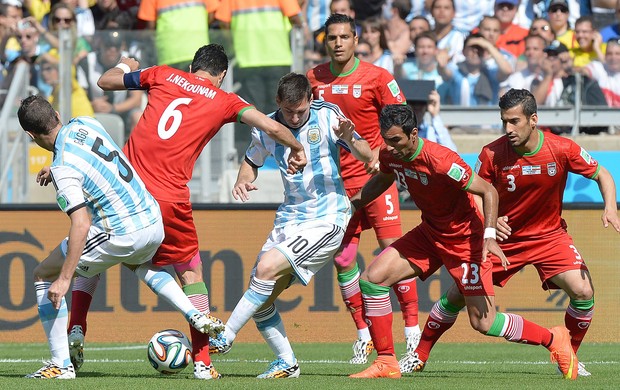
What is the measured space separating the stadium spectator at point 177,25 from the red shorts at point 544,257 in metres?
5.57

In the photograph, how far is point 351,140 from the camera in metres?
8.00

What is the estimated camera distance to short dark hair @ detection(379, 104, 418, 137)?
7617 millimetres

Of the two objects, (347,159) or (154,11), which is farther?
(154,11)

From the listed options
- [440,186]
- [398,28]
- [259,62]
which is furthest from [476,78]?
[440,186]

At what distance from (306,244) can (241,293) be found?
3.58 metres

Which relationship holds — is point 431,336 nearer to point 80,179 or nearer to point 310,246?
point 310,246

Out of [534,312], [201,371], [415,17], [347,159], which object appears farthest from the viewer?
[415,17]

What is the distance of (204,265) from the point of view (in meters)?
11.4

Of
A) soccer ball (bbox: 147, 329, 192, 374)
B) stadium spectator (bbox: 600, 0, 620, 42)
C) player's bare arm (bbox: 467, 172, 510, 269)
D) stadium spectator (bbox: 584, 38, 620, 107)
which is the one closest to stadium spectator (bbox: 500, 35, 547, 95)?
stadium spectator (bbox: 584, 38, 620, 107)

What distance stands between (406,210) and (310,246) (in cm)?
362

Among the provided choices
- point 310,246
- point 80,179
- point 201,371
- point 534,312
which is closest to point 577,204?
point 534,312

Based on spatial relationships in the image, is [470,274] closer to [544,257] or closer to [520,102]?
[544,257]

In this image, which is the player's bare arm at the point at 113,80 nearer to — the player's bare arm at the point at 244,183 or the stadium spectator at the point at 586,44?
the player's bare arm at the point at 244,183

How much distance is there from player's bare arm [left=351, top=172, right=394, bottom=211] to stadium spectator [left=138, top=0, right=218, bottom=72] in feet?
16.5
